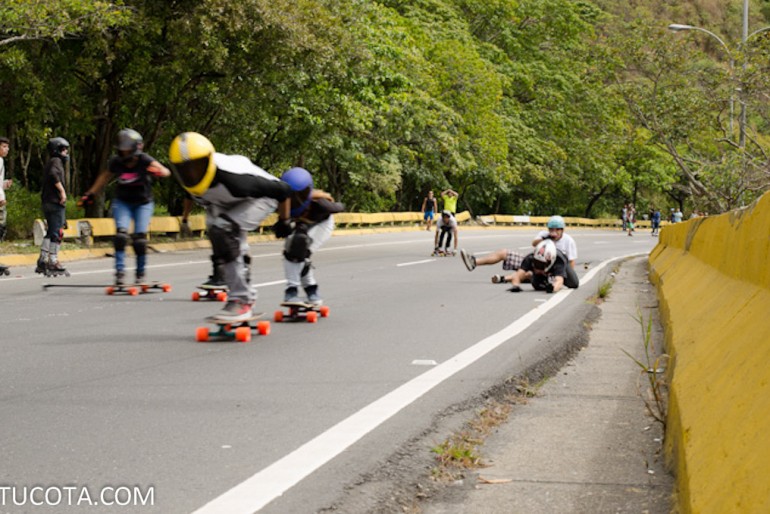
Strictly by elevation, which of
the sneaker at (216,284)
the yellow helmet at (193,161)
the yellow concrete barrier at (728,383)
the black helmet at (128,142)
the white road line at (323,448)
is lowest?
the white road line at (323,448)

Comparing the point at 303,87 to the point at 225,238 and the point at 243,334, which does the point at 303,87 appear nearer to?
the point at 225,238

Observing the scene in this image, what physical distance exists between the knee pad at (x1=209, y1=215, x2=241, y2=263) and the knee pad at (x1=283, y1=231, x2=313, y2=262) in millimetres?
1205

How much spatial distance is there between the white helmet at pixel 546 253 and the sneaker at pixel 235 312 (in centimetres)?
680

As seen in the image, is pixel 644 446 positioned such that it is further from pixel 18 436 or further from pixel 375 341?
pixel 375 341

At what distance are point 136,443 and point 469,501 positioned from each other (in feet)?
5.48

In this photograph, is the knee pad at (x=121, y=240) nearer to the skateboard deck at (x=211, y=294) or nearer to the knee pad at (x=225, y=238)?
the skateboard deck at (x=211, y=294)

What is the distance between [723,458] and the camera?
3.46 meters

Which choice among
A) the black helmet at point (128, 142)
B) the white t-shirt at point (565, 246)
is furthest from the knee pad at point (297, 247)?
the white t-shirt at point (565, 246)

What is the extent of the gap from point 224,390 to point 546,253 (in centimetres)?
892

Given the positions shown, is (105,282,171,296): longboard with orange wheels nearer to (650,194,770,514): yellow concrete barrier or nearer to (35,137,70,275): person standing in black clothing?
(35,137,70,275): person standing in black clothing

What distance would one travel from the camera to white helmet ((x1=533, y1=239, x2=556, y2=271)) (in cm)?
1464

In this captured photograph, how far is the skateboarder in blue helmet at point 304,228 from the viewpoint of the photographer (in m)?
9.77

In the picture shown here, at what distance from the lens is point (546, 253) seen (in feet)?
48.3

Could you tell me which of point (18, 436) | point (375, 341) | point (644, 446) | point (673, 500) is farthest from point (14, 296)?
point (673, 500)
